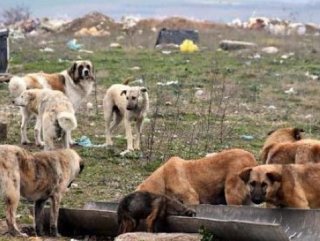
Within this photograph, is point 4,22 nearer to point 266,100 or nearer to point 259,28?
point 259,28

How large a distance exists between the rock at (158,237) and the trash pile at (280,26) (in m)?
34.3

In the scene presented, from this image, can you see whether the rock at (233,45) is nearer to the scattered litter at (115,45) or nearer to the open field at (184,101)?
the open field at (184,101)

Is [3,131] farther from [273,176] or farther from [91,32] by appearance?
[91,32]

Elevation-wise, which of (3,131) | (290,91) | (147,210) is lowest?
(290,91)

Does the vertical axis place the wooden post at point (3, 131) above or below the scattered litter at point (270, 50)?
above

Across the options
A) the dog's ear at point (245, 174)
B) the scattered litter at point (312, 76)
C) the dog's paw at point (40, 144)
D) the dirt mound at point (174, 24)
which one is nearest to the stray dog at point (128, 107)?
the dog's paw at point (40, 144)

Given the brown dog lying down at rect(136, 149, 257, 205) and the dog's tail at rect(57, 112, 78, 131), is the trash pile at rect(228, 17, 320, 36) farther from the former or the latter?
the brown dog lying down at rect(136, 149, 257, 205)

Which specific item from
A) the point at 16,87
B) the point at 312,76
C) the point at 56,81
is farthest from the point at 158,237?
the point at 312,76

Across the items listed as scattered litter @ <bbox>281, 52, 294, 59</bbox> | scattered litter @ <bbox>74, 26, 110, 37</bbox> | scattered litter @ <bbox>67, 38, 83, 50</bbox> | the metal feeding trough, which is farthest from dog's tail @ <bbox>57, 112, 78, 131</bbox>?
scattered litter @ <bbox>74, 26, 110, 37</bbox>

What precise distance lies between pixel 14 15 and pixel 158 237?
4581 cm

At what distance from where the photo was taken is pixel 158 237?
9016 mm

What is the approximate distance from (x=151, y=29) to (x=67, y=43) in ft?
37.9

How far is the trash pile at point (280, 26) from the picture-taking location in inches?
1763

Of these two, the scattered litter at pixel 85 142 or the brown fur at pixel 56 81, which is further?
the brown fur at pixel 56 81
